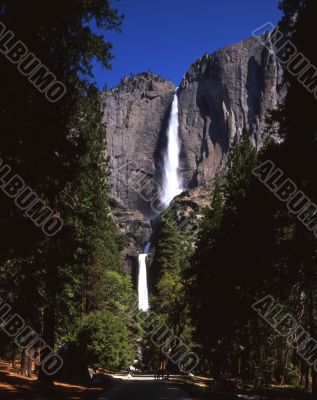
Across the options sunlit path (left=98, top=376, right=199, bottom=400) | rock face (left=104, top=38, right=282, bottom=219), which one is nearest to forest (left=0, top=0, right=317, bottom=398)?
sunlit path (left=98, top=376, right=199, bottom=400)

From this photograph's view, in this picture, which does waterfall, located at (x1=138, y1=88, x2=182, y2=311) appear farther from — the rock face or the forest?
the forest

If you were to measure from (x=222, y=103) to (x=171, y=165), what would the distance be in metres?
20.0

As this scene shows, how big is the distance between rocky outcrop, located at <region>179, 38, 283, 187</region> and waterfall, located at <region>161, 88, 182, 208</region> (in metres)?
1.91

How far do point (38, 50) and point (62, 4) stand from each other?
4.62ft

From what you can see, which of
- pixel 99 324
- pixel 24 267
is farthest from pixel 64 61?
pixel 99 324

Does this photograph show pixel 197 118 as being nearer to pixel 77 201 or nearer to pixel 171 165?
pixel 171 165

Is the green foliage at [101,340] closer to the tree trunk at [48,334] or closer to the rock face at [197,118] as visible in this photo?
the tree trunk at [48,334]

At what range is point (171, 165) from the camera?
11344 cm

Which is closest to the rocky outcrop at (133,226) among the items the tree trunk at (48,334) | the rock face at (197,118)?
the rock face at (197,118)

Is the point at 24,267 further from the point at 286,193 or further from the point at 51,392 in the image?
the point at 286,193

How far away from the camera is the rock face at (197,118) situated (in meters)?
107

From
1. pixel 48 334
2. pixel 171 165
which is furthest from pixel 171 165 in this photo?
pixel 48 334

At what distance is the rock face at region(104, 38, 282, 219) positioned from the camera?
351ft

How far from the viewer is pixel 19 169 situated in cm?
1097
